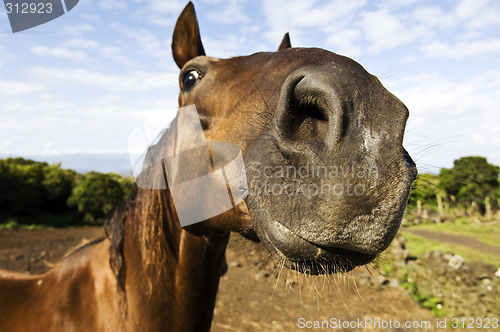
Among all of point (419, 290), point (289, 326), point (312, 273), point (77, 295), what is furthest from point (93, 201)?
point (312, 273)

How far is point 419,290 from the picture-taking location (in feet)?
28.7

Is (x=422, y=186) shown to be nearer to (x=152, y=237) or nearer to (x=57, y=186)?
(x=152, y=237)

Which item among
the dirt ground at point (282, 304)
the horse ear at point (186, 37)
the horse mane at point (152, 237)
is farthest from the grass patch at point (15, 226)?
the horse ear at point (186, 37)

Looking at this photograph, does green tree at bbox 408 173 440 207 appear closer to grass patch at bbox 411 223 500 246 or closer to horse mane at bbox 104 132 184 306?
horse mane at bbox 104 132 184 306

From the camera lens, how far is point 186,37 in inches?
90.3

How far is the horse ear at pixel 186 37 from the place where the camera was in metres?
2.25

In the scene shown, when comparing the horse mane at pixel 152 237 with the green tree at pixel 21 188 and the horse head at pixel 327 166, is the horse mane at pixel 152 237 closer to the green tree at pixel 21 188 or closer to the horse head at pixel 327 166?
the horse head at pixel 327 166

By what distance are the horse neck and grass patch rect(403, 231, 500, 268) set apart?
9168 mm

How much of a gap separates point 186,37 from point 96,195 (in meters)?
19.5

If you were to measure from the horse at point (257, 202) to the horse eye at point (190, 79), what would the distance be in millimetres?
10

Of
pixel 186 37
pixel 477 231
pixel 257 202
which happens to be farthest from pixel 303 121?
pixel 477 231

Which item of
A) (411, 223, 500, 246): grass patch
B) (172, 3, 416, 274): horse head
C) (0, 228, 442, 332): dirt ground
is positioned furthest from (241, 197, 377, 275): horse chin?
(411, 223, 500, 246): grass patch

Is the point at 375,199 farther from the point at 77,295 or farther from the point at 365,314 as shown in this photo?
the point at 365,314

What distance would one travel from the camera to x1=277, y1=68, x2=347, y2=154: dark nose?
3.43ft
